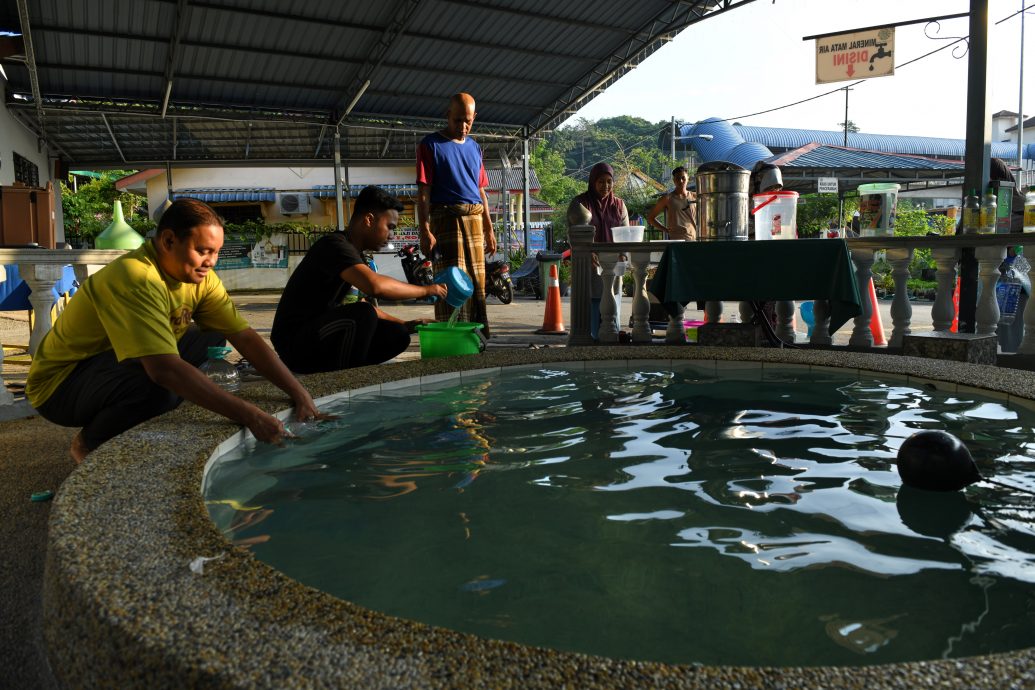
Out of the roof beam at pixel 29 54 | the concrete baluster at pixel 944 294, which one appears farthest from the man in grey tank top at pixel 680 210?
the roof beam at pixel 29 54

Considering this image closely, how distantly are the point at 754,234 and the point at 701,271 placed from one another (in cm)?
68

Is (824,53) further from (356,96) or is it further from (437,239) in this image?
(356,96)

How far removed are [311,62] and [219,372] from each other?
12.2 m

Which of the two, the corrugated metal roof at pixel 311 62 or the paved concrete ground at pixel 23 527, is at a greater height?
the corrugated metal roof at pixel 311 62

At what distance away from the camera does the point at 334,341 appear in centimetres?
469

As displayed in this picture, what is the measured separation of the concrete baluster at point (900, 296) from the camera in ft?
19.4

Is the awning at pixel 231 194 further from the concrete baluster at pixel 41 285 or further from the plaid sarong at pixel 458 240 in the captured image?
the plaid sarong at pixel 458 240

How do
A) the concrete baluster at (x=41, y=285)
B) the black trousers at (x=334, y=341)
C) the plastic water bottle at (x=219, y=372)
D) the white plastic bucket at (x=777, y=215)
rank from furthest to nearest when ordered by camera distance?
the white plastic bucket at (x=777, y=215) → the concrete baluster at (x=41, y=285) → the black trousers at (x=334, y=341) → the plastic water bottle at (x=219, y=372)

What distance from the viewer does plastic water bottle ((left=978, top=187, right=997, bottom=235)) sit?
547cm

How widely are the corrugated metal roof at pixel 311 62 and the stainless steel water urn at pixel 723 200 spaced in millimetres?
9023

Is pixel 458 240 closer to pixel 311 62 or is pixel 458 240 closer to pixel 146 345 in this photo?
pixel 146 345

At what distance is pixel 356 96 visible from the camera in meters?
16.0

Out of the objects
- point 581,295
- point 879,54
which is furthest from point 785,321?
point 879,54

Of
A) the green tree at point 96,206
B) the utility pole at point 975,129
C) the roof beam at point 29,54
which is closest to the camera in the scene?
the utility pole at point 975,129
